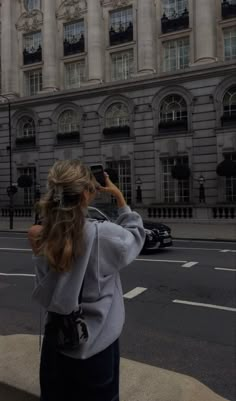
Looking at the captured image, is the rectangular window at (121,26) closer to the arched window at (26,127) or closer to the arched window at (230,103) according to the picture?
the arched window at (230,103)

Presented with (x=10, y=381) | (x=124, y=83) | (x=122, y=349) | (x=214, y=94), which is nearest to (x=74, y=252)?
(x=10, y=381)

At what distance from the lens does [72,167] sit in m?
1.96

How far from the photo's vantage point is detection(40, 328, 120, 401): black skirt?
2006mm

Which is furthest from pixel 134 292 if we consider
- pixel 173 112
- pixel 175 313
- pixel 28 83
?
pixel 28 83

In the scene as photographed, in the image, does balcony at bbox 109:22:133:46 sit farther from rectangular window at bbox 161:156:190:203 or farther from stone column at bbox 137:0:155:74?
rectangular window at bbox 161:156:190:203

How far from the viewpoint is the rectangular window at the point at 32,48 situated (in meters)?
34.1

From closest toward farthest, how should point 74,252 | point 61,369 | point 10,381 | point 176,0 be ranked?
point 74,252 < point 61,369 < point 10,381 < point 176,0

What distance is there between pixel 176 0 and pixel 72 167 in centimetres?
3071

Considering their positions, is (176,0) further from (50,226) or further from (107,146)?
(50,226)

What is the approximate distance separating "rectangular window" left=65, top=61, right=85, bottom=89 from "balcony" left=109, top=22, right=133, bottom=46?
3158 millimetres

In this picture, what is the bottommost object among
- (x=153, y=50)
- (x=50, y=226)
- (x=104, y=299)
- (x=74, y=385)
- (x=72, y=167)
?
(x=74, y=385)

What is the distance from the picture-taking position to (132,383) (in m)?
3.20

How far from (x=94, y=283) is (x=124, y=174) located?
28464mm

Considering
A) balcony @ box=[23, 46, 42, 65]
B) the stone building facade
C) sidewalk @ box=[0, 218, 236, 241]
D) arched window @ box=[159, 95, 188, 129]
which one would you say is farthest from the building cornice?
sidewalk @ box=[0, 218, 236, 241]
